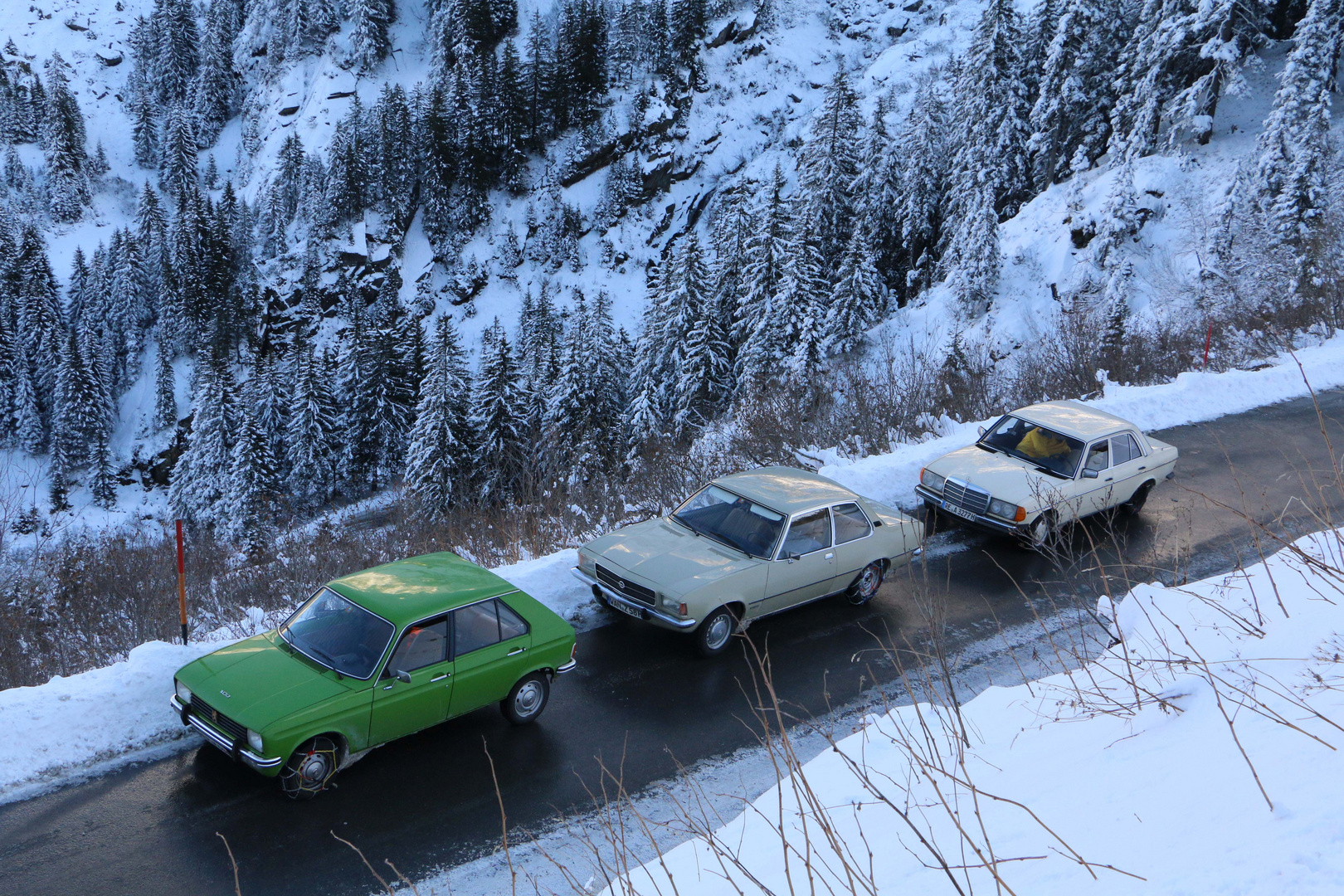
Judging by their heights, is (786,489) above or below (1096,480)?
above

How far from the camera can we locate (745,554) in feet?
27.9

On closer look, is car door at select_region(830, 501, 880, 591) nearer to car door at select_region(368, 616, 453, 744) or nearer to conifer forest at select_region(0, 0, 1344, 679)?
conifer forest at select_region(0, 0, 1344, 679)

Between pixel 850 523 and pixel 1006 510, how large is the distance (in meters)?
2.38

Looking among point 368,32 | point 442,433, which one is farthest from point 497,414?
point 368,32

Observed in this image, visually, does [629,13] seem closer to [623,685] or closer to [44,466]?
[44,466]

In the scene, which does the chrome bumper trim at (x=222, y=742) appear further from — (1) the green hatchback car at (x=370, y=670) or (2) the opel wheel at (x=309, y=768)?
(2) the opel wheel at (x=309, y=768)

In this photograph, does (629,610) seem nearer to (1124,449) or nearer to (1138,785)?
(1138,785)

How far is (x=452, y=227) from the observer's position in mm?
74250

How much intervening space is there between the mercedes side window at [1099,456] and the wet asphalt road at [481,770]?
119cm

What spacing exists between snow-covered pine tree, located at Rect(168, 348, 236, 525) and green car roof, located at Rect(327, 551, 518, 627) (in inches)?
1860

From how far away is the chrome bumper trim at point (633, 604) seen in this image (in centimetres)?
781

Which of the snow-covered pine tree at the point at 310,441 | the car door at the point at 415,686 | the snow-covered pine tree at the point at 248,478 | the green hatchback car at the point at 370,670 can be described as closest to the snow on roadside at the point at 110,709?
the green hatchback car at the point at 370,670

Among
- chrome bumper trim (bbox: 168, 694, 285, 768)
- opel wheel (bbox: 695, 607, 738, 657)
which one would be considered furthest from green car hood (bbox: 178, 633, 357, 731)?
opel wheel (bbox: 695, 607, 738, 657)

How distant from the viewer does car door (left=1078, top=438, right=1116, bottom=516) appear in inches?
419
